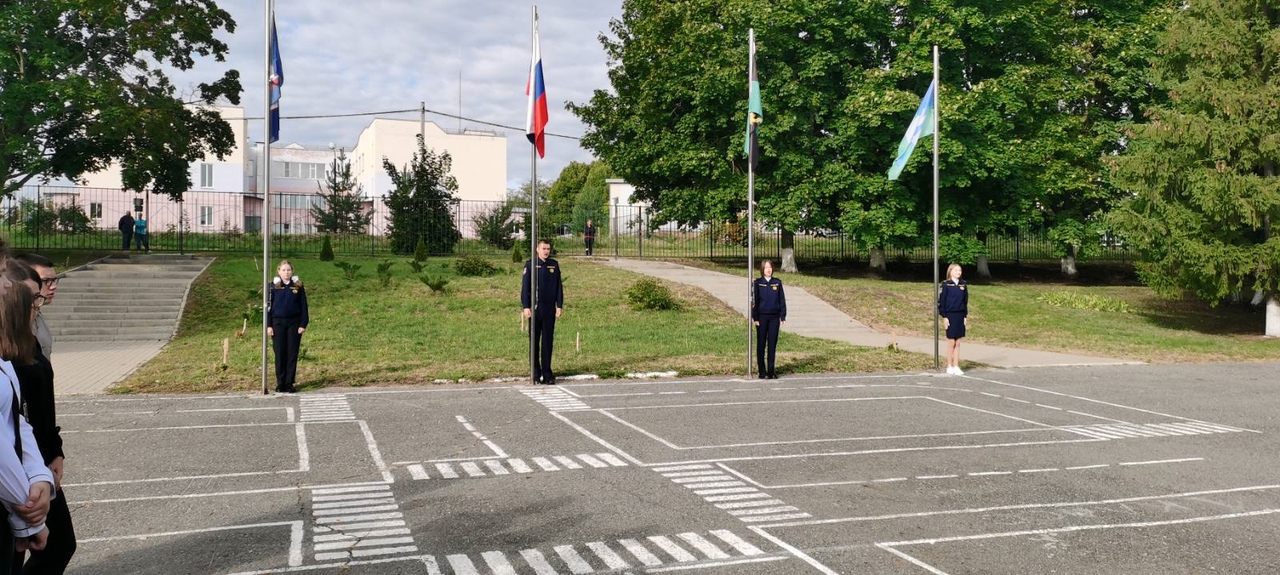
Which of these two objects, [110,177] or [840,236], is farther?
[110,177]

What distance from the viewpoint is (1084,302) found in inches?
1146

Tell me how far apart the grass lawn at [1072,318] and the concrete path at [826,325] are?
2.18ft

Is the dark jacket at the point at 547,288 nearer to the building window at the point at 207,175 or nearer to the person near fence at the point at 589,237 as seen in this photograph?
the person near fence at the point at 589,237

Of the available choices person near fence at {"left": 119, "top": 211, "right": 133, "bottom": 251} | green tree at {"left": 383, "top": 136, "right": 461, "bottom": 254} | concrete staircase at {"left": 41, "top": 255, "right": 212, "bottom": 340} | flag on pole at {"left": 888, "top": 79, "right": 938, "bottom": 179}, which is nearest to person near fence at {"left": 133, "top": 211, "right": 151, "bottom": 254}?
person near fence at {"left": 119, "top": 211, "right": 133, "bottom": 251}

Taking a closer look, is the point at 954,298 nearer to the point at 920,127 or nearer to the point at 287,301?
the point at 920,127

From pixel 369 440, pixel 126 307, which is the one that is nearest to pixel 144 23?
pixel 126 307

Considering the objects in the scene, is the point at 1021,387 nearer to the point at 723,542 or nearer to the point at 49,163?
the point at 723,542

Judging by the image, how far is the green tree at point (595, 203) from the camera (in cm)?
4162

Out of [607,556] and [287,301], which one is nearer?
[607,556]

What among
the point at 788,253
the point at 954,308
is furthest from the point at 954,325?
the point at 788,253

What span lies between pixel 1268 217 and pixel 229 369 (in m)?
24.9

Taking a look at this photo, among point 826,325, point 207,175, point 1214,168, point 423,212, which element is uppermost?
point 207,175

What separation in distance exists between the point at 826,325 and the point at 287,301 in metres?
14.4

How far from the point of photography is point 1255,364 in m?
19.0
